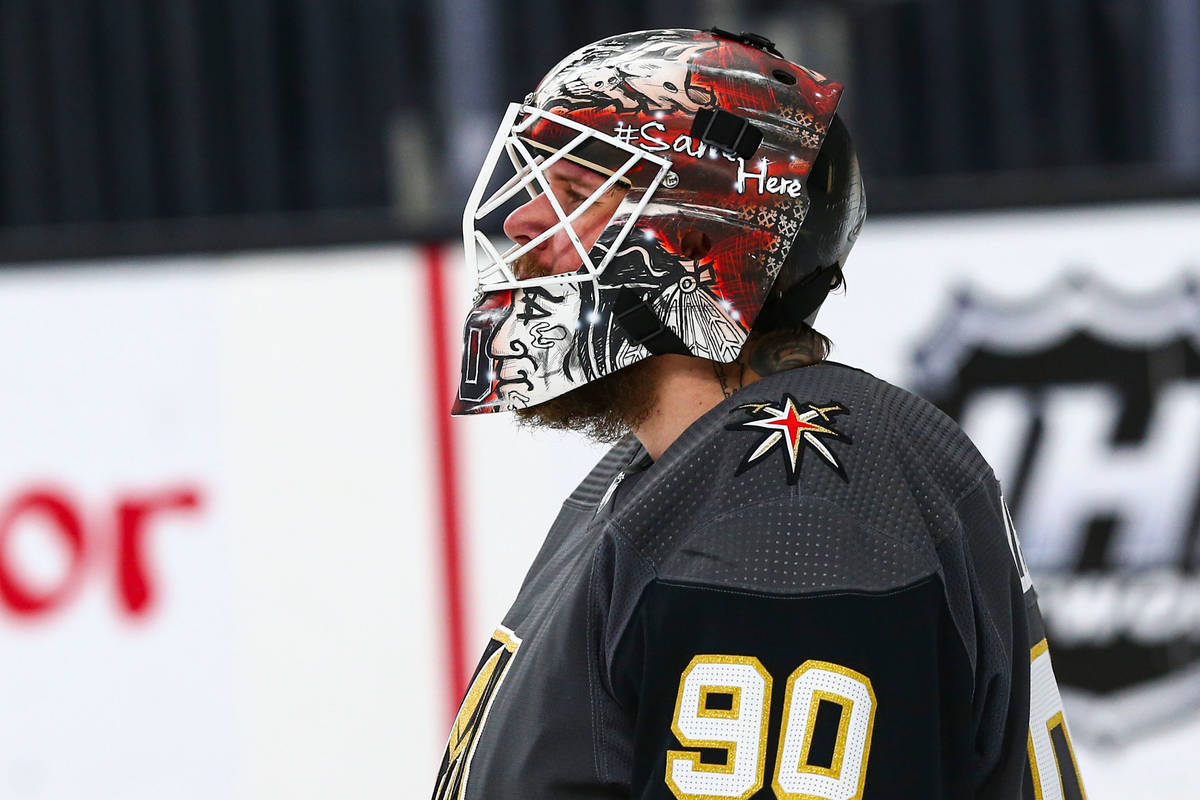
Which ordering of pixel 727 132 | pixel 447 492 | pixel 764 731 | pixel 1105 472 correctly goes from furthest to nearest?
pixel 447 492, pixel 1105 472, pixel 727 132, pixel 764 731

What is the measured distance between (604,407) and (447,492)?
1.95 meters

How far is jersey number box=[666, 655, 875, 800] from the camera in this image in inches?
44.2

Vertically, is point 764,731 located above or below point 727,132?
below

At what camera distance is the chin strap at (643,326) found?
1437mm

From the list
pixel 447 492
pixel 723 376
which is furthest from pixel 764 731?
pixel 447 492

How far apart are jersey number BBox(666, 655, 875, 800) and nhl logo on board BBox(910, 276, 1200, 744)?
223 cm

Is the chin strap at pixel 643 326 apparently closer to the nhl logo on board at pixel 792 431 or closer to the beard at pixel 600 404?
the beard at pixel 600 404

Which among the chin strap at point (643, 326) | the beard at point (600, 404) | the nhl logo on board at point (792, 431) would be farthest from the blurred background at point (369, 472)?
the nhl logo on board at point (792, 431)

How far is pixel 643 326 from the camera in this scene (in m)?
1.45

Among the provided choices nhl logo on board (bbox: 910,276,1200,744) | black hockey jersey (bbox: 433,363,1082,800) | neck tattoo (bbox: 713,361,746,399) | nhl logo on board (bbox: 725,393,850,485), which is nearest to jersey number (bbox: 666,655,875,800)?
black hockey jersey (bbox: 433,363,1082,800)

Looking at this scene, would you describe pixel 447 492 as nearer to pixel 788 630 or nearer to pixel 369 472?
pixel 369 472

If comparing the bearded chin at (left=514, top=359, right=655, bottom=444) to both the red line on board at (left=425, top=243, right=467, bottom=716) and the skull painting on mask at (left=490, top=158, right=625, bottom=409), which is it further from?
the red line on board at (left=425, top=243, right=467, bottom=716)

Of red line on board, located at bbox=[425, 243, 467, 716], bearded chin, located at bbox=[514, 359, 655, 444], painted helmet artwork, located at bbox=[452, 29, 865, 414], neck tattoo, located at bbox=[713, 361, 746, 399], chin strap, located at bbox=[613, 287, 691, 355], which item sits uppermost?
painted helmet artwork, located at bbox=[452, 29, 865, 414]

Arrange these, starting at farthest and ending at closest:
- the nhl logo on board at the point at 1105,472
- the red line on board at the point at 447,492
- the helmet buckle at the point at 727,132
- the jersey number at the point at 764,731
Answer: the red line on board at the point at 447,492 < the nhl logo on board at the point at 1105,472 < the helmet buckle at the point at 727,132 < the jersey number at the point at 764,731
